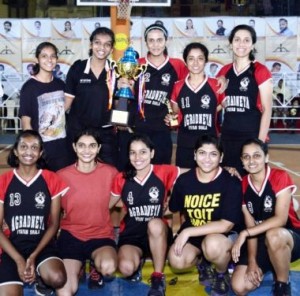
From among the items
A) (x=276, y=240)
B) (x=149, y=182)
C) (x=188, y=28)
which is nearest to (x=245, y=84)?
(x=149, y=182)

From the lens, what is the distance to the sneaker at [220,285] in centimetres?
430

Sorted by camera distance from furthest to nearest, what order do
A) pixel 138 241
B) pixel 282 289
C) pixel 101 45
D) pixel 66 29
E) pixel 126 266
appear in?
pixel 66 29 → pixel 101 45 → pixel 138 241 → pixel 126 266 → pixel 282 289

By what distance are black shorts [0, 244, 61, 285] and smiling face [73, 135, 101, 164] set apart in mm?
643

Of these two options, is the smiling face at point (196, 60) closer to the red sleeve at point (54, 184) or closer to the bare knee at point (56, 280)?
the red sleeve at point (54, 184)

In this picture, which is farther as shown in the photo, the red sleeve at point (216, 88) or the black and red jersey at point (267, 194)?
the red sleeve at point (216, 88)

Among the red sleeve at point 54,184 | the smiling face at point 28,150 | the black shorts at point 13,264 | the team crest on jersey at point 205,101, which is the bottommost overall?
the black shorts at point 13,264

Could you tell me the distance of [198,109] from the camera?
16.0 ft

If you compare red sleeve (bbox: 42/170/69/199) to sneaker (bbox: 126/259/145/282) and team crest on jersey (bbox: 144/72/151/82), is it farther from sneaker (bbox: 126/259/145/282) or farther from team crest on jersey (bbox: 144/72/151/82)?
team crest on jersey (bbox: 144/72/151/82)

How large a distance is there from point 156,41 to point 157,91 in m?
0.39

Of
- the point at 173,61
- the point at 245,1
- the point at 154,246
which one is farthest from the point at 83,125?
the point at 245,1

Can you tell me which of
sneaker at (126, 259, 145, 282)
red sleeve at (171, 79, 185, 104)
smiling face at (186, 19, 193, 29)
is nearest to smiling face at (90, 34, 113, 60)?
red sleeve at (171, 79, 185, 104)

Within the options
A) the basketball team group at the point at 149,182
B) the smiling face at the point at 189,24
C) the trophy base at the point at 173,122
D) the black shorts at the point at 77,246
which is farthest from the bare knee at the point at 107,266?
the smiling face at the point at 189,24

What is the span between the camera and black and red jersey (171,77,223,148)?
16.0ft

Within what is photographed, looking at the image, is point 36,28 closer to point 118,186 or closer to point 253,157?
point 118,186
